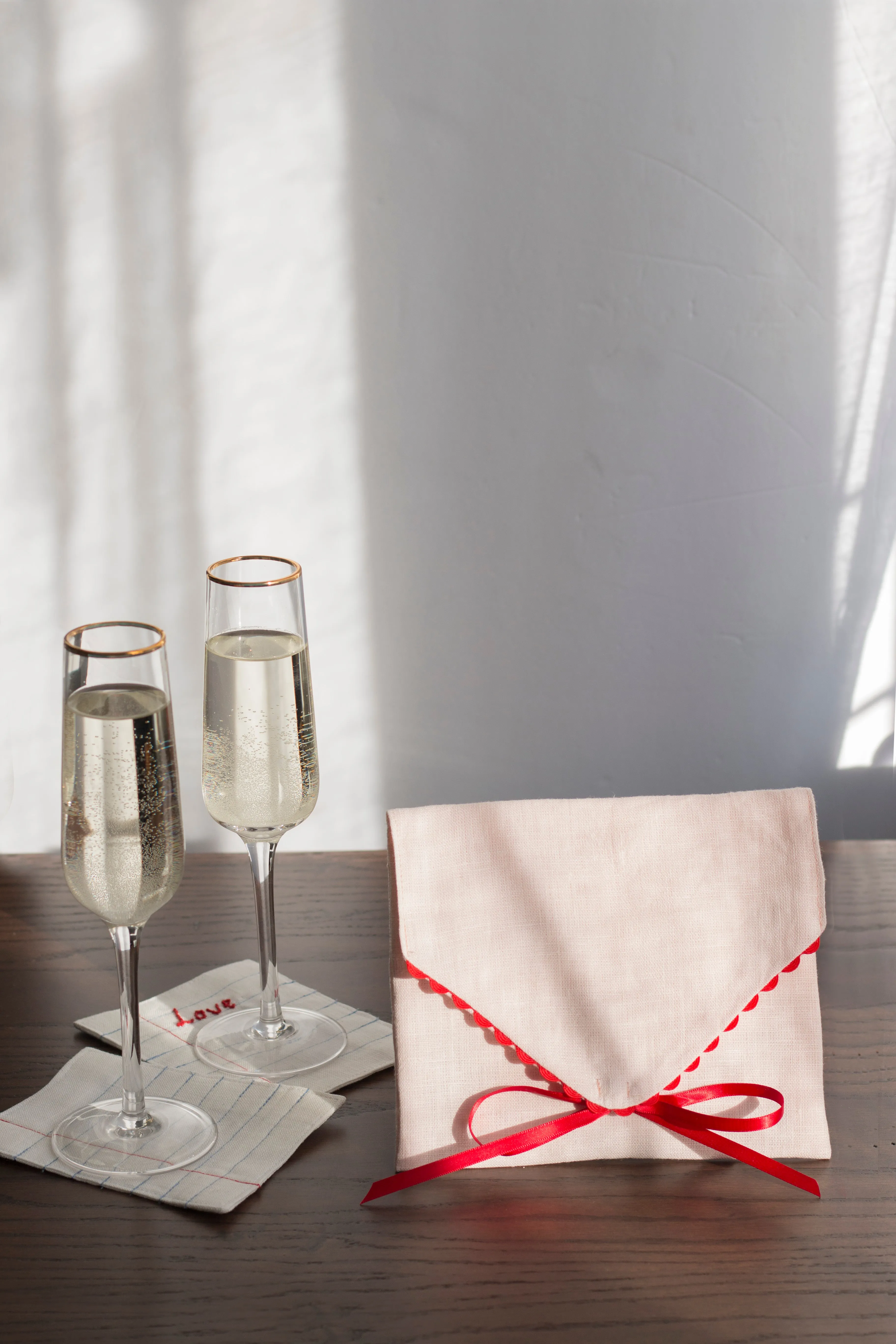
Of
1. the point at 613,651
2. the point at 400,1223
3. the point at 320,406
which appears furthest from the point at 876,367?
the point at 400,1223

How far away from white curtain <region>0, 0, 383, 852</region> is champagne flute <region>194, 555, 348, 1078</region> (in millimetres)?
953

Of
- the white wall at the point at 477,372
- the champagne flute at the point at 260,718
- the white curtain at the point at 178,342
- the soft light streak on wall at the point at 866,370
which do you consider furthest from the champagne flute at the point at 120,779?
the soft light streak on wall at the point at 866,370

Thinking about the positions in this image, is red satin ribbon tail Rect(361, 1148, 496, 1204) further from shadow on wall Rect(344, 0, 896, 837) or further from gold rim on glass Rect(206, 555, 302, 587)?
shadow on wall Rect(344, 0, 896, 837)

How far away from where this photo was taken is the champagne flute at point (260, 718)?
2.60ft

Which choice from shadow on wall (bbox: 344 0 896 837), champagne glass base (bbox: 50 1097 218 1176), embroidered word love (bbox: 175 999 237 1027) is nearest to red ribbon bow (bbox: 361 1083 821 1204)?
champagne glass base (bbox: 50 1097 218 1176)

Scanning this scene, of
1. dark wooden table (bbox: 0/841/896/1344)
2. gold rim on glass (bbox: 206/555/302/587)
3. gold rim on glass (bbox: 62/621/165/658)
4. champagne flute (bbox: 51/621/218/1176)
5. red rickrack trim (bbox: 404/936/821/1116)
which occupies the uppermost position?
gold rim on glass (bbox: 206/555/302/587)

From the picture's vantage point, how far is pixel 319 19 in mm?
1739

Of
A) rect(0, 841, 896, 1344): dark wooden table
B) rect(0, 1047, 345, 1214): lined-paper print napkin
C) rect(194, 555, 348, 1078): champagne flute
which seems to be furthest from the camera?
rect(194, 555, 348, 1078): champagne flute

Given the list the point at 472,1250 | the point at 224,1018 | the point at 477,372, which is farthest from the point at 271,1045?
the point at 477,372

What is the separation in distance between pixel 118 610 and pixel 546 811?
4.49 ft

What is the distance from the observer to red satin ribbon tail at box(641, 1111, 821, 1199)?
0.67 meters

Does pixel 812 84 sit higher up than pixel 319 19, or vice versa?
pixel 319 19

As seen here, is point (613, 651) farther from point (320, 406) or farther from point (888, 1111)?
point (888, 1111)

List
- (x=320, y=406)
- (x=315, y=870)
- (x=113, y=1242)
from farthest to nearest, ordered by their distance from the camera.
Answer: (x=320, y=406)
(x=315, y=870)
(x=113, y=1242)
